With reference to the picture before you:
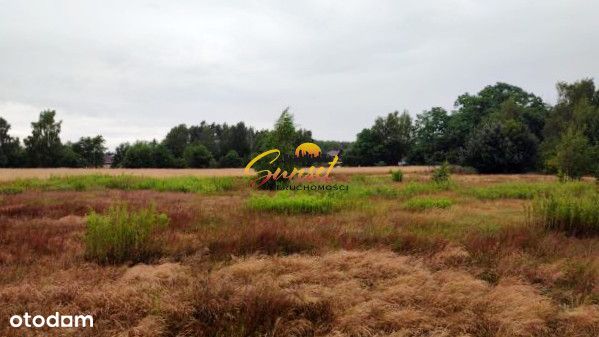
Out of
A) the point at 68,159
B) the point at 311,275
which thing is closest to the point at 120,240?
the point at 311,275

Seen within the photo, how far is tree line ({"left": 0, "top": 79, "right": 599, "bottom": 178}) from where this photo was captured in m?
40.8

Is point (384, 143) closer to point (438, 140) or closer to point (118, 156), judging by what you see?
point (438, 140)

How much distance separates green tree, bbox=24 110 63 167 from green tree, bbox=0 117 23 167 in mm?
1532

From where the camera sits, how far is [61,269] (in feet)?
19.1

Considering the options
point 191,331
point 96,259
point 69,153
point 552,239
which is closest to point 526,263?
point 552,239

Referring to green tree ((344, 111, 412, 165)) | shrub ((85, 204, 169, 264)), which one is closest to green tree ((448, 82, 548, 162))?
green tree ((344, 111, 412, 165))

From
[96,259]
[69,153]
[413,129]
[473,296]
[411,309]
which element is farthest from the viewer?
[413,129]

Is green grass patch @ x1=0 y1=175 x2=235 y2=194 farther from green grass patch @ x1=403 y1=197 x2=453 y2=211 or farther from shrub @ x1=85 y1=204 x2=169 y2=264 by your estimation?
shrub @ x1=85 y1=204 x2=169 y2=264

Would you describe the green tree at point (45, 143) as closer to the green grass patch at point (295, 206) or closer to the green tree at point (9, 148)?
the green tree at point (9, 148)

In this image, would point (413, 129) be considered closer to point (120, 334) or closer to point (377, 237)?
point (377, 237)

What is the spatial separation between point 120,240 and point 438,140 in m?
67.4

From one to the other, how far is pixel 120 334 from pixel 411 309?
3.13 meters

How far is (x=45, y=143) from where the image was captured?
215 ft

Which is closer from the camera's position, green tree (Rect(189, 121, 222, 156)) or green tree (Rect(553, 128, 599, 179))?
Answer: green tree (Rect(553, 128, 599, 179))
